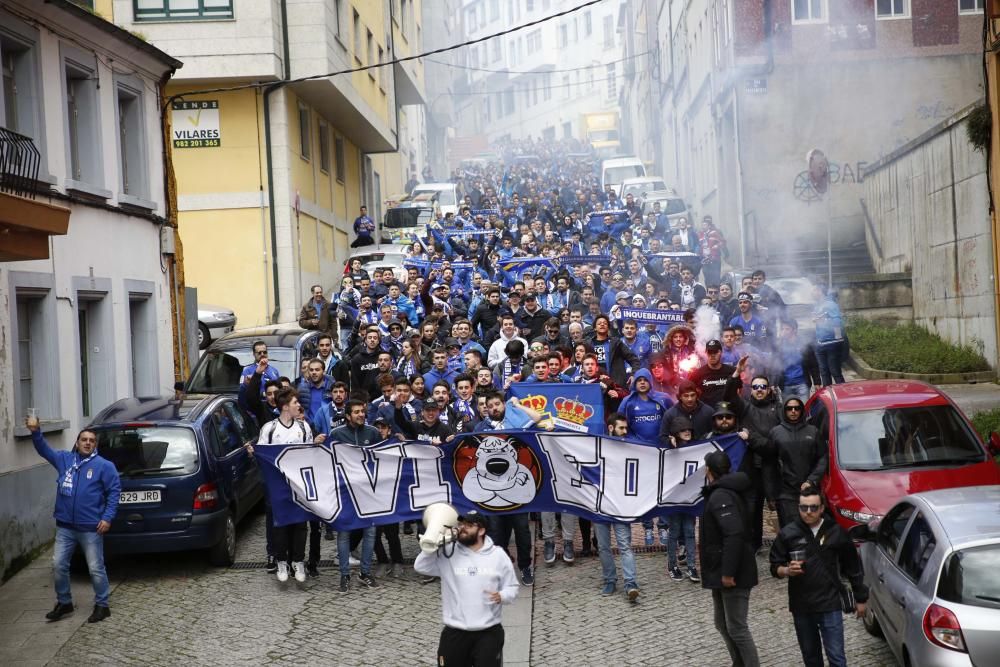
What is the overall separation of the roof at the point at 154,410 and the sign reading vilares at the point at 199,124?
52.3 ft

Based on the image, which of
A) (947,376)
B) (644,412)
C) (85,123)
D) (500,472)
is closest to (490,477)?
(500,472)

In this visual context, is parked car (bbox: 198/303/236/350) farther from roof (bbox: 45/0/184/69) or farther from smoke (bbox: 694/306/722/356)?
smoke (bbox: 694/306/722/356)

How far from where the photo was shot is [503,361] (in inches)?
581

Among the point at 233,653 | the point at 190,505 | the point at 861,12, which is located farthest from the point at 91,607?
the point at 861,12

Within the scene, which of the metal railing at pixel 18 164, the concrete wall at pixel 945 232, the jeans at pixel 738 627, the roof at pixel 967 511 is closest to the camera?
the roof at pixel 967 511

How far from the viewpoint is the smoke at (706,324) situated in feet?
54.8

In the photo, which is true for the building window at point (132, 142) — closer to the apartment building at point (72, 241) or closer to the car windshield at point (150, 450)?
the apartment building at point (72, 241)

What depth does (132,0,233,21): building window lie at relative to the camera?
2725 cm

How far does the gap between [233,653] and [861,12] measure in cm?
2696

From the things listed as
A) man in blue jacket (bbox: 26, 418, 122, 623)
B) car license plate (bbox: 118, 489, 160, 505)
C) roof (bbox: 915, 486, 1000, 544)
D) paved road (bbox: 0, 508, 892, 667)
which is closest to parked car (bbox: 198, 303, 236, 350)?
paved road (bbox: 0, 508, 892, 667)

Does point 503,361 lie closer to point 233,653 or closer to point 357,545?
point 357,545

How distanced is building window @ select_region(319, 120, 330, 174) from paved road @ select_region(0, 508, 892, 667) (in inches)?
892

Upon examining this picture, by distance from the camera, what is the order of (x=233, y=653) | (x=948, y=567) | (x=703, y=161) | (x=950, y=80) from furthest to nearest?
(x=703, y=161) → (x=950, y=80) → (x=233, y=653) → (x=948, y=567)

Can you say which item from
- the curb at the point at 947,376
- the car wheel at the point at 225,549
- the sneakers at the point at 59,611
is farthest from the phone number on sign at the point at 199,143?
the sneakers at the point at 59,611
